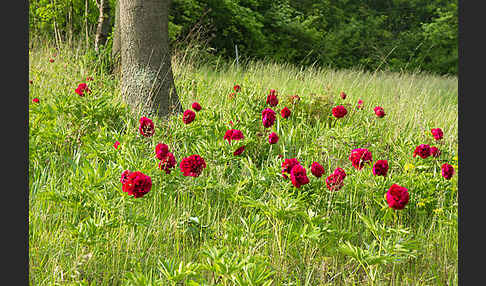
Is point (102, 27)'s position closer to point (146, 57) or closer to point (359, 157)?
point (146, 57)

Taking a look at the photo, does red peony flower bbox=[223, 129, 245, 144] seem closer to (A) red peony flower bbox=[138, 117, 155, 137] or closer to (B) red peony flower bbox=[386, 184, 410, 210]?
(A) red peony flower bbox=[138, 117, 155, 137]

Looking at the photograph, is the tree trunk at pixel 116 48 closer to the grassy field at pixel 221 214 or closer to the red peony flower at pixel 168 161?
the grassy field at pixel 221 214

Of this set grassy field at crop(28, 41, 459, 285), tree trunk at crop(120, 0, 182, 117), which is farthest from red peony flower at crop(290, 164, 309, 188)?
tree trunk at crop(120, 0, 182, 117)

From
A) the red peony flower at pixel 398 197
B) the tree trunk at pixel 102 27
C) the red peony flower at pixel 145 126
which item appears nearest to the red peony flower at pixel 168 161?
the red peony flower at pixel 145 126

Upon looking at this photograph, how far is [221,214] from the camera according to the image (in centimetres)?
243

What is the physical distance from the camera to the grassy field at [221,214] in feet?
5.79

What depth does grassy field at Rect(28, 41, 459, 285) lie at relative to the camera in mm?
1766

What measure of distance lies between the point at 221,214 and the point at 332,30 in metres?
13.8

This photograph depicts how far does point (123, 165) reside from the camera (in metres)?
2.31

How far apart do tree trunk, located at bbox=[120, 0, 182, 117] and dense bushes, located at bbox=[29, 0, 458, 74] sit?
6.40 m

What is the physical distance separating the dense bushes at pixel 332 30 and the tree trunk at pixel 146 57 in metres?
6.40

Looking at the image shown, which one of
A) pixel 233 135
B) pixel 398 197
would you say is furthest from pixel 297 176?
pixel 233 135

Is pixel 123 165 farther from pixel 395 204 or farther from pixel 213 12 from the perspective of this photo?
pixel 213 12

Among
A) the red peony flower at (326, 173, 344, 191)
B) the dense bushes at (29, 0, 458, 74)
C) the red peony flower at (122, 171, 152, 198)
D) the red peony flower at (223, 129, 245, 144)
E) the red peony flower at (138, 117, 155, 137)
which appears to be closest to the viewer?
the red peony flower at (122, 171, 152, 198)
